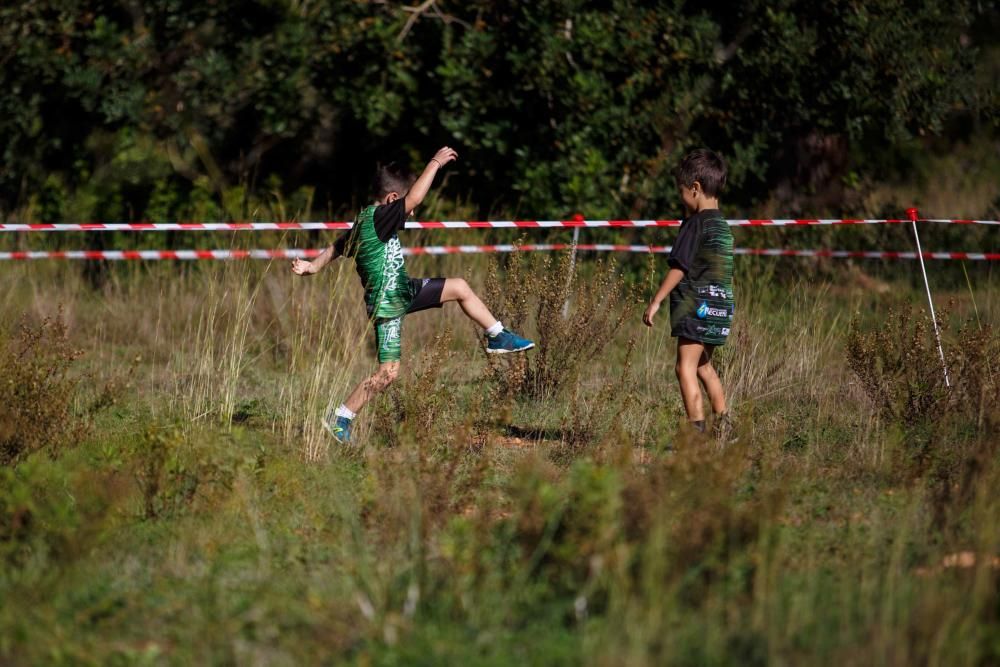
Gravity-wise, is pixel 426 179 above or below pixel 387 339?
above

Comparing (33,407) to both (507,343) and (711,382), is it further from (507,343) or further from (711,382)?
(711,382)

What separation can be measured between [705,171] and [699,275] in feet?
1.68

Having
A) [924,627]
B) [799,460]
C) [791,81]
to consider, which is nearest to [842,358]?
[799,460]

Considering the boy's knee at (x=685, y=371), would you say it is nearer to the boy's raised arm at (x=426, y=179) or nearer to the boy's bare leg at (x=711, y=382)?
the boy's bare leg at (x=711, y=382)

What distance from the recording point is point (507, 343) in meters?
7.16

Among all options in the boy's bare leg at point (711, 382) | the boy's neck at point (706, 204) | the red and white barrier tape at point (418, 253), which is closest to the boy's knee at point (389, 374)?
the boy's bare leg at point (711, 382)

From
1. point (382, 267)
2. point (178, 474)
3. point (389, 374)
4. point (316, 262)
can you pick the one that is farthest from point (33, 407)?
point (382, 267)

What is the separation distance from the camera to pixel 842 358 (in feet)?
29.2

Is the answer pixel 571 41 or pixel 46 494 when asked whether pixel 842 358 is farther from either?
pixel 46 494

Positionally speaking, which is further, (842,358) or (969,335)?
(842,358)

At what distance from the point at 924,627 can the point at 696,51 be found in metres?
8.66

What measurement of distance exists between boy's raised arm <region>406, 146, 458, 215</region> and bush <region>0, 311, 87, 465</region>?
1877 mm

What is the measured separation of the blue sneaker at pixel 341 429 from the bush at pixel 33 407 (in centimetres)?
126

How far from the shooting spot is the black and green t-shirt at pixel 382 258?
673cm
